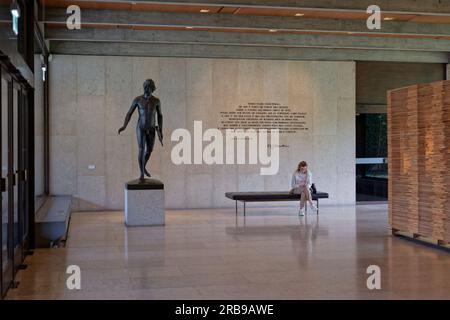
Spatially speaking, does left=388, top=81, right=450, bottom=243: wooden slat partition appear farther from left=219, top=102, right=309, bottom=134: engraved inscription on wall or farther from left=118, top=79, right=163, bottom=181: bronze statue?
left=219, top=102, right=309, bottom=134: engraved inscription on wall

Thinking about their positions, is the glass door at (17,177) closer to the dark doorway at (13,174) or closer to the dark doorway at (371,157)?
the dark doorway at (13,174)

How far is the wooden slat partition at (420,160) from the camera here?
9.34 m

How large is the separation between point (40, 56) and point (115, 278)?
8638mm

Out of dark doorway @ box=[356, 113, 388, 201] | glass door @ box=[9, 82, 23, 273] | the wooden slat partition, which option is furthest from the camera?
dark doorway @ box=[356, 113, 388, 201]

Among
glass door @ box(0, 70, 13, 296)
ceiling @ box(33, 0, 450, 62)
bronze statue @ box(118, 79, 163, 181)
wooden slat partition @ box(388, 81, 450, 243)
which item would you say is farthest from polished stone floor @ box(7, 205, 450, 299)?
ceiling @ box(33, 0, 450, 62)

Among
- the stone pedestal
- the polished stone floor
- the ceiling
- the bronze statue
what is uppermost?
the ceiling

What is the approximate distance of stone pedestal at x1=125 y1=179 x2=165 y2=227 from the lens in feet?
40.5

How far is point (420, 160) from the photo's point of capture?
33.0 feet

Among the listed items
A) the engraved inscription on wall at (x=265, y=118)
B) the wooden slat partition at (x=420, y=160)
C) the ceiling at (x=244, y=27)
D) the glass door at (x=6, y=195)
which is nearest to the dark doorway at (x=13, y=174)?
the glass door at (x=6, y=195)

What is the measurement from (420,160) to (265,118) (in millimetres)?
7564

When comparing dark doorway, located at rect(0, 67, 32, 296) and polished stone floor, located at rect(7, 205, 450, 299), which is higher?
dark doorway, located at rect(0, 67, 32, 296)

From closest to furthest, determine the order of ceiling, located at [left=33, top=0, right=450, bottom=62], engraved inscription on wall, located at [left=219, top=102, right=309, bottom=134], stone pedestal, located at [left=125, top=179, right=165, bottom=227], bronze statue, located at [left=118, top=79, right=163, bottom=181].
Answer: stone pedestal, located at [left=125, top=179, right=165, bottom=227] < ceiling, located at [left=33, top=0, right=450, bottom=62] < bronze statue, located at [left=118, top=79, right=163, bottom=181] < engraved inscription on wall, located at [left=219, top=102, right=309, bottom=134]

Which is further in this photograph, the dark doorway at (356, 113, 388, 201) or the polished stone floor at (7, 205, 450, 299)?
the dark doorway at (356, 113, 388, 201)

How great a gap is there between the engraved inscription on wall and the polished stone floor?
4408 millimetres
